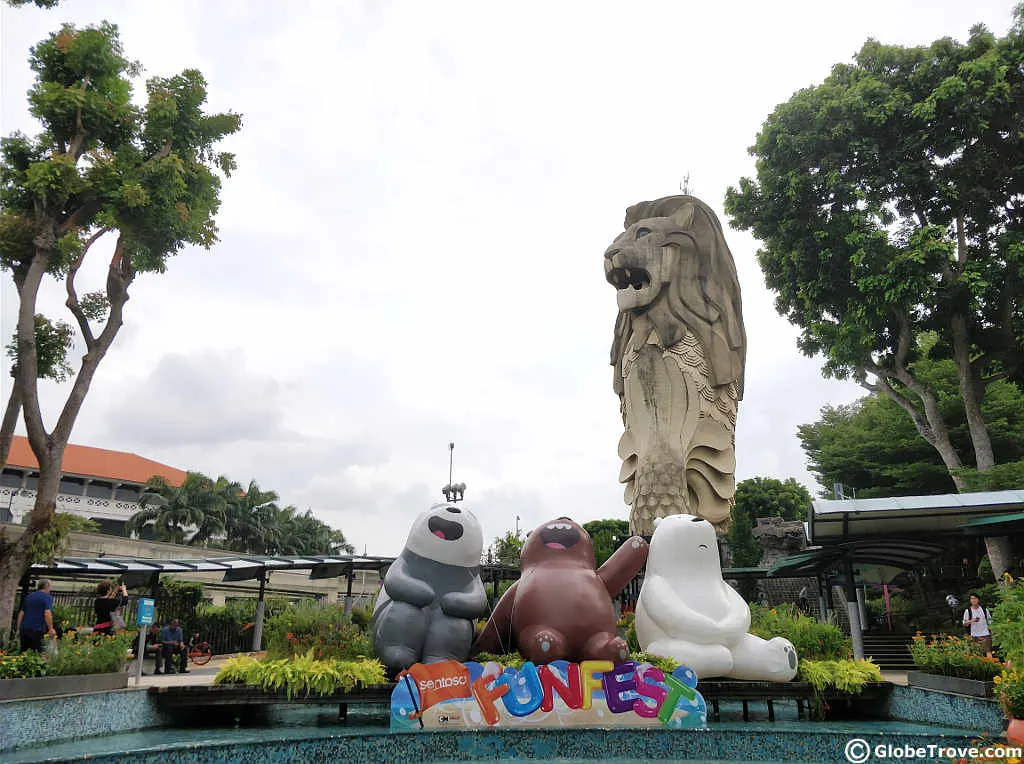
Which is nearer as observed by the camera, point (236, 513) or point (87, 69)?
point (87, 69)

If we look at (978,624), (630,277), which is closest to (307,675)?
(978,624)

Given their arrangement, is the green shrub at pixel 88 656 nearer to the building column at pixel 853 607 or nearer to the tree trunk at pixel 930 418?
the building column at pixel 853 607

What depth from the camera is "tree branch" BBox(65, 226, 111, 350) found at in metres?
13.2

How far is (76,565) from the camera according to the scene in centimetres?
1225

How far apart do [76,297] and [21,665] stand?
26.5ft

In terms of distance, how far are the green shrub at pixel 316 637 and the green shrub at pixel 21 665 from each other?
7.90 ft

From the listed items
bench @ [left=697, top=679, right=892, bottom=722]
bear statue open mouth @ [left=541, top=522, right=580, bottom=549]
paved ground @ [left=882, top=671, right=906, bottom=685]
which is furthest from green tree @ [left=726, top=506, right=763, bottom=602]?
bear statue open mouth @ [left=541, top=522, right=580, bottom=549]

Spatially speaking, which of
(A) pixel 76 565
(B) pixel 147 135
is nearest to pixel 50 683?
(A) pixel 76 565

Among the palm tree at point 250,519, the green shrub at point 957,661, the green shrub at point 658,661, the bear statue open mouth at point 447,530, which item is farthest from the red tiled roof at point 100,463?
the green shrub at point 957,661

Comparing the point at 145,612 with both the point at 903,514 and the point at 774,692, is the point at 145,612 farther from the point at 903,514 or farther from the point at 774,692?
the point at 903,514

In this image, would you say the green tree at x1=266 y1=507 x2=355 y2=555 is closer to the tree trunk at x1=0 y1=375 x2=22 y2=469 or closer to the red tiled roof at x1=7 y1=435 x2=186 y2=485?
the red tiled roof at x1=7 y1=435 x2=186 y2=485

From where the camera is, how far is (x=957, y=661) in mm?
8312

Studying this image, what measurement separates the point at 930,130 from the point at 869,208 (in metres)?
2.65

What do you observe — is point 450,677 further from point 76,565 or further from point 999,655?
point 76,565
